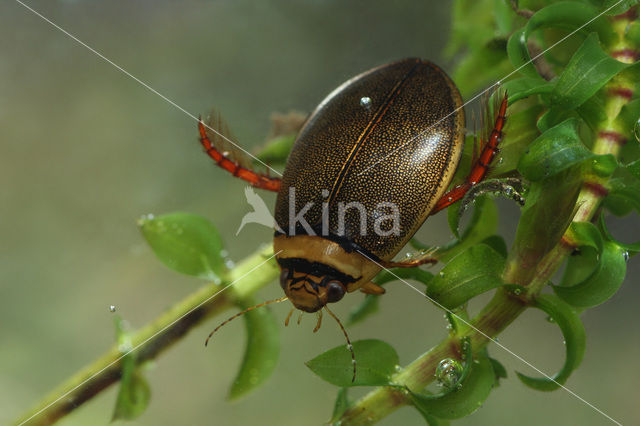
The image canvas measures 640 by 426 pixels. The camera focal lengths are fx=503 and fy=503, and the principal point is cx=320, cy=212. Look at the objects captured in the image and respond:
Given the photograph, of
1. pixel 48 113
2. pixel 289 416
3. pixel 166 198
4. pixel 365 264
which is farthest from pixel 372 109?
pixel 48 113

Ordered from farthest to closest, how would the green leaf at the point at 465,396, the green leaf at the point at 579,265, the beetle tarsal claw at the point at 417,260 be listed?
the beetle tarsal claw at the point at 417,260, the green leaf at the point at 579,265, the green leaf at the point at 465,396

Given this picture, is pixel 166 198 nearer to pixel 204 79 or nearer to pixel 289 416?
pixel 204 79

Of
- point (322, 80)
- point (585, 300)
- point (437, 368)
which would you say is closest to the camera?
point (585, 300)

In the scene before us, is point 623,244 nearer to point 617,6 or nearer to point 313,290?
point 617,6

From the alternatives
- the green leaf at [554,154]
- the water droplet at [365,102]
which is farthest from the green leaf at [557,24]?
the water droplet at [365,102]

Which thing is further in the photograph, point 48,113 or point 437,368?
point 48,113

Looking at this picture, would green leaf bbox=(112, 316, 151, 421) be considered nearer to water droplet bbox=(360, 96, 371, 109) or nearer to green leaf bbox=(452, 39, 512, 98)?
water droplet bbox=(360, 96, 371, 109)

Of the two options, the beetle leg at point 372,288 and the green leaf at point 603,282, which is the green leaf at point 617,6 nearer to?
the green leaf at point 603,282

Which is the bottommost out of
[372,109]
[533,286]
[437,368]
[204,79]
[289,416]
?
[289,416]
